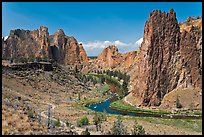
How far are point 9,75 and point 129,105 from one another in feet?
103

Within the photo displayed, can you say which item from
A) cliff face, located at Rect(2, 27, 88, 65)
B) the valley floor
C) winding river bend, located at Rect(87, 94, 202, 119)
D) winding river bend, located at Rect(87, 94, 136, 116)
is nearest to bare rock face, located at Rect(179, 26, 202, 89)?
winding river bend, located at Rect(87, 94, 202, 119)

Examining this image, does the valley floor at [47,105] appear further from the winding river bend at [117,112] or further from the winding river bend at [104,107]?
the winding river bend at [117,112]

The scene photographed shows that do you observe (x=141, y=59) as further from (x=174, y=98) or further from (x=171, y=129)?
(x=171, y=129)

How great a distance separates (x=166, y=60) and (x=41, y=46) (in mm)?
106307

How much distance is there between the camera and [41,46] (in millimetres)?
165500

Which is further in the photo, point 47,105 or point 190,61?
point 190,61

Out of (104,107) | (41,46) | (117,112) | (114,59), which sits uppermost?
(41,46)

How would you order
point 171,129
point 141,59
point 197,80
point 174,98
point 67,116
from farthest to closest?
1. point 141,59
2. point 197,80
3. point 174,98
4. point 67,116
5. point 171,129

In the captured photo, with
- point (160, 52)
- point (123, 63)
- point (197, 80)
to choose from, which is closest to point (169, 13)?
point (160, 52)

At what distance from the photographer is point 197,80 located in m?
70.8

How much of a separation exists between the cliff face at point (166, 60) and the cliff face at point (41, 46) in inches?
3516

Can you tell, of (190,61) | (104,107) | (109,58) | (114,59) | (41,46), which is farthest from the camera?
(109,58)

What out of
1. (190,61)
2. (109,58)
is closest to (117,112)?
(190,61)

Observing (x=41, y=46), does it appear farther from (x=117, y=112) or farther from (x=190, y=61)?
(x=117, y=112)
